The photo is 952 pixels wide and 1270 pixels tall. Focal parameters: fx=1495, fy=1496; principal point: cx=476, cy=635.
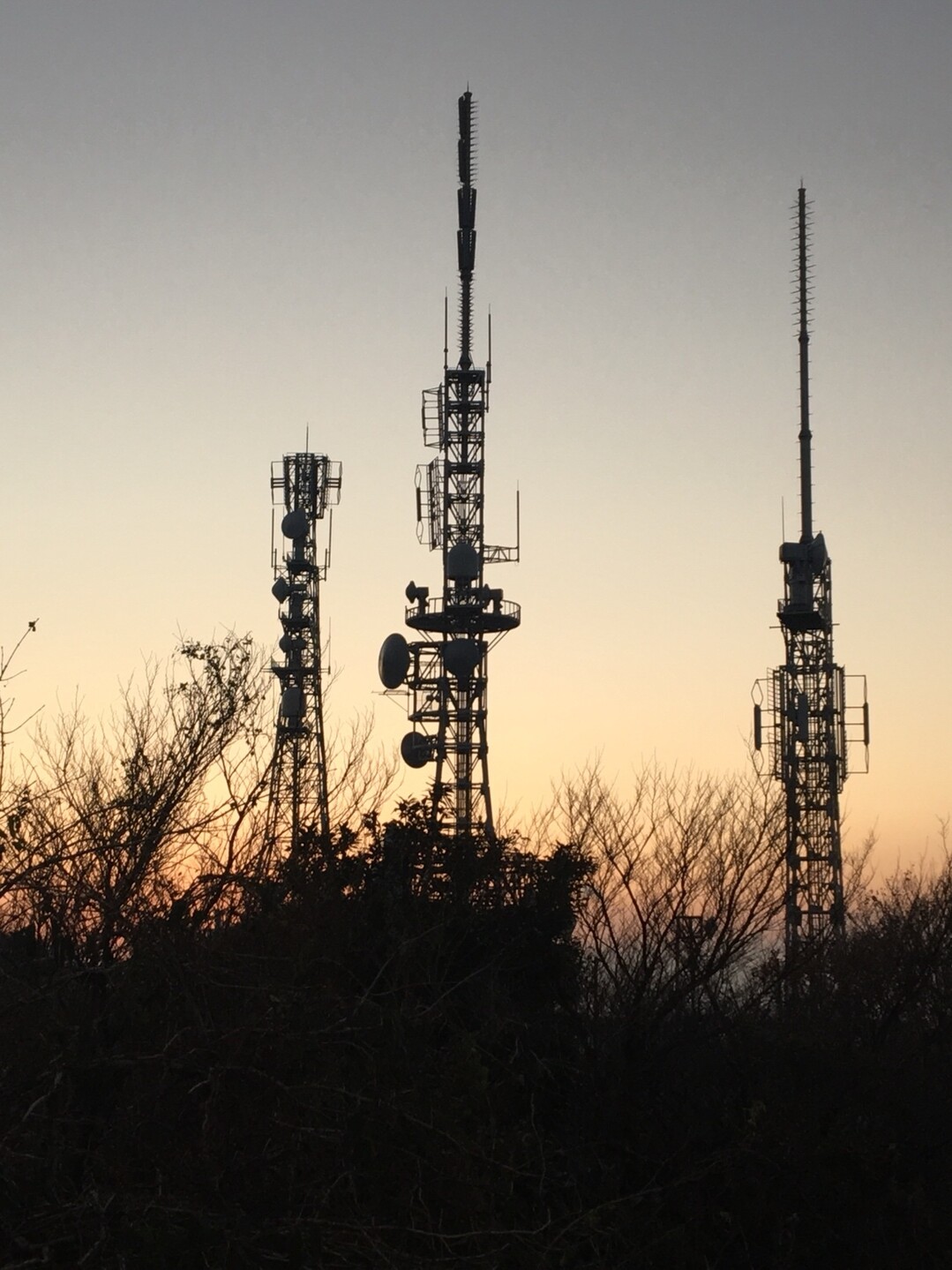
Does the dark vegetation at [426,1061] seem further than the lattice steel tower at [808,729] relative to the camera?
No

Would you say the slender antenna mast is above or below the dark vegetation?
above

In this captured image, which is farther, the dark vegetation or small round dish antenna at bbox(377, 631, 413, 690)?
small round dish antenna at bbox(377, 631, 413, 690)

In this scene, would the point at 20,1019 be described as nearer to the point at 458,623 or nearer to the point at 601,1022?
the point at 601,1022

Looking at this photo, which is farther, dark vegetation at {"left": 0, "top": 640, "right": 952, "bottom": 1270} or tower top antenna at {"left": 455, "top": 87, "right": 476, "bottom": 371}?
tower top antenna at {"left": 455, "top": 87, "right": 476, "bottom": 371}

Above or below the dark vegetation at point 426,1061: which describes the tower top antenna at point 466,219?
above

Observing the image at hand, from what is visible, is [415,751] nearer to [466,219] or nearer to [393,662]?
[393,662]

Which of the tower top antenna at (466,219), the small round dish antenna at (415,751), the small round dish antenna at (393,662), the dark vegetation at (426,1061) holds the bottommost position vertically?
the dark vegetation at (426,1061)

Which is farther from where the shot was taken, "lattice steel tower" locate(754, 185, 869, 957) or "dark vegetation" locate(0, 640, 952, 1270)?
"lattice steel tower" locate(754, 185, 869, 957)

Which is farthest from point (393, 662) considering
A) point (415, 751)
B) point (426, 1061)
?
point (426, 1061)

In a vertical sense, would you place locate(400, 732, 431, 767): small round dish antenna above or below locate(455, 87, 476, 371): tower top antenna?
below

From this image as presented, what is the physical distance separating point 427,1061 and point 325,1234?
6797 millimetres

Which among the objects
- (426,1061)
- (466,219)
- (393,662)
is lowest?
(426,1061)

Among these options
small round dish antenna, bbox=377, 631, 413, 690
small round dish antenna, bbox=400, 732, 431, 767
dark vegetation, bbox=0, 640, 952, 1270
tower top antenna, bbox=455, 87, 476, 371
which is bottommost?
dark vegetation, bbox=0, 640, 952, 1270

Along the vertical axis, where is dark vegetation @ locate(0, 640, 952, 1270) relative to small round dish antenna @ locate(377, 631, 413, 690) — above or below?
below
